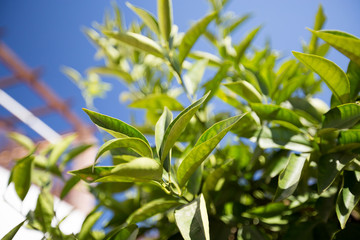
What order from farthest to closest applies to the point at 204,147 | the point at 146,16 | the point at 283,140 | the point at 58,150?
the point at 58,150
the point at 146,16
the point at 283,140
the point at 204,147

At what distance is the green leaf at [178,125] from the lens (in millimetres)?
303

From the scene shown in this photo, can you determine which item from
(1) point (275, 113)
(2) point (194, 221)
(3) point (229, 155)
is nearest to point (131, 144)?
(2) point (194, 221)

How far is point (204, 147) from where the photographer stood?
11.7 inches

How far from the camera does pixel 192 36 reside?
19.7 inches

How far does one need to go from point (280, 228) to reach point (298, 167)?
0.22m

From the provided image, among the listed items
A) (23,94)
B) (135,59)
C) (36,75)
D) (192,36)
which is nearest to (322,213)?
(192,36)

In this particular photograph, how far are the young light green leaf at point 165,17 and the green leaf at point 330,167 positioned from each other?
319 millimetres

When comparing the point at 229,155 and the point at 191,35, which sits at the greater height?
the point at 191,35

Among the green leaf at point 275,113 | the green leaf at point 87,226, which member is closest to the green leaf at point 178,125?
the green leaf at point 275,113

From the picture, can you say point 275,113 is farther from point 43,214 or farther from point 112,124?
point 43,214

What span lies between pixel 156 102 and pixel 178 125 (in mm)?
203

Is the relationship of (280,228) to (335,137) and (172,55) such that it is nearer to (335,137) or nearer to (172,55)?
(335,137)

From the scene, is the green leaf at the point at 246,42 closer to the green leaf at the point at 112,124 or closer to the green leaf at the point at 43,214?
the green leaf at the point at 112,124

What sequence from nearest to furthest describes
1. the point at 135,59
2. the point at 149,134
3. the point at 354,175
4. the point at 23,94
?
the point at 354,175 → the point at 149,134 → the point at 135,59 → the point at 23,94
